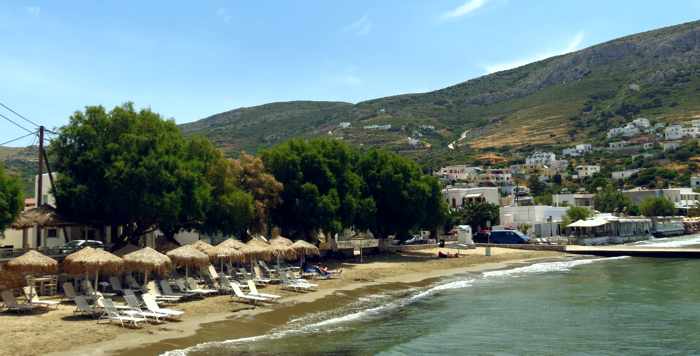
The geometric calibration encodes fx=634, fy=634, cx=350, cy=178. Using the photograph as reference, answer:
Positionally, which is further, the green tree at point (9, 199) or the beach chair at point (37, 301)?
the green tree at point (9, 199)

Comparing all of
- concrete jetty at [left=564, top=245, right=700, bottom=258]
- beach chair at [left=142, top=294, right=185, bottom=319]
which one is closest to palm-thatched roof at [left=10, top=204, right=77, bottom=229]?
beach chair at [left=142, top=294, right=185, bottom=319]

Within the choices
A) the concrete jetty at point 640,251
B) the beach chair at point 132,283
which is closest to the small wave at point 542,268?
the concrete jetty at point 640,251

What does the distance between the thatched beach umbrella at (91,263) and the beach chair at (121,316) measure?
230cm

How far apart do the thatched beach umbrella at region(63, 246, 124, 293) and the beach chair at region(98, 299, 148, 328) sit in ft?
7.55

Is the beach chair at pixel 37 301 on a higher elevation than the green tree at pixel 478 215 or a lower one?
lower

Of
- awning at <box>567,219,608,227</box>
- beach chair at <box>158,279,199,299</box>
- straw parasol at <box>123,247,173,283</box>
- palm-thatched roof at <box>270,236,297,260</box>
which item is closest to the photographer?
straw parasol at <box>123,247,173,283</box>

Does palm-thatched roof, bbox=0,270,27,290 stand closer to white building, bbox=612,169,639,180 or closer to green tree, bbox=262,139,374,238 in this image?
green tree, bbox=262,139,374,238

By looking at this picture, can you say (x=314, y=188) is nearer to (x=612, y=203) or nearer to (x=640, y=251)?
(x=640, y=251)

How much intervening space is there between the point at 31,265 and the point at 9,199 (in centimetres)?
779

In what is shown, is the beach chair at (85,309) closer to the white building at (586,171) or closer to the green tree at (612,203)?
the green tree at (612,203)

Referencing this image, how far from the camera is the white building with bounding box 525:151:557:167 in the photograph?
7042 inches

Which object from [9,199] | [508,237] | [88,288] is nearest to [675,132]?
[508,237]

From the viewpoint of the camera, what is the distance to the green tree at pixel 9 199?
29.0 meters

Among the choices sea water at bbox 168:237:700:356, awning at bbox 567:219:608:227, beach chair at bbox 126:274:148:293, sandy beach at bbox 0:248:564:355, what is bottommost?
sea water at bbox 168:237:700:356
